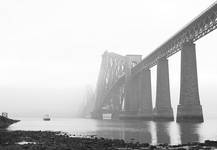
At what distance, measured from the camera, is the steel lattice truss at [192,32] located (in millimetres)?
78625

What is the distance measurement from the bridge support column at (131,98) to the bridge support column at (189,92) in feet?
206

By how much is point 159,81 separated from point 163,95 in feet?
11.7

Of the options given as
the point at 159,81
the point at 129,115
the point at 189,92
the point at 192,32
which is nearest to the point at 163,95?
the point at 159,81

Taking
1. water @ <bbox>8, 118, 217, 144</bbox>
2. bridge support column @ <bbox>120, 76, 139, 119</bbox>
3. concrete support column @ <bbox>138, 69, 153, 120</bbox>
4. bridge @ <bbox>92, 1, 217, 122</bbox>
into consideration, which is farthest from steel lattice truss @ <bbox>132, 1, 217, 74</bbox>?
bridge support column @ <bbox>120, 76, 139, 119</bbox>

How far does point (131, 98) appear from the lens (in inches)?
5837

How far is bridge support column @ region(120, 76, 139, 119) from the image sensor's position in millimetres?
146875

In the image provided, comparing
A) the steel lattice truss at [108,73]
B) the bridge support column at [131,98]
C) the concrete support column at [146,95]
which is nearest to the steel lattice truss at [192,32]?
the concrete support column at [146,95]

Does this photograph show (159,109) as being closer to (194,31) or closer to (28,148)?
(194,31)

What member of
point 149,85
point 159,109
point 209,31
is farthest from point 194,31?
point 149,85

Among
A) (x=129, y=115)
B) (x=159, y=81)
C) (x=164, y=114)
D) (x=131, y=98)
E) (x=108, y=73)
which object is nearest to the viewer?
(x=159, y=81)

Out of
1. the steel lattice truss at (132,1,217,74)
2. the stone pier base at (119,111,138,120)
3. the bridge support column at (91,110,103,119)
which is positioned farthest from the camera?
the bridge support column at (91,110,103,119)

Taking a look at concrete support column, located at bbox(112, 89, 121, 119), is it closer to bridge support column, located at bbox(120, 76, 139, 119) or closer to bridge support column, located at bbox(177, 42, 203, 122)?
bridge support column, located at bbox(120, 76, 139, 119)

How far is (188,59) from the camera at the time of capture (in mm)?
82562

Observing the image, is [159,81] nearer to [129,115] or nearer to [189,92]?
[189,92]
